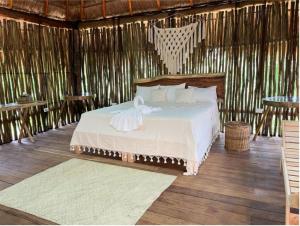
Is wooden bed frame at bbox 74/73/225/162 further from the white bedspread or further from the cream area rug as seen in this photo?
the cream area rug

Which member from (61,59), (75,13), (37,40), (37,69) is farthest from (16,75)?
(75,13)

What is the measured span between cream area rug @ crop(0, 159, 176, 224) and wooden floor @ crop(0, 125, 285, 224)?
0.11 m

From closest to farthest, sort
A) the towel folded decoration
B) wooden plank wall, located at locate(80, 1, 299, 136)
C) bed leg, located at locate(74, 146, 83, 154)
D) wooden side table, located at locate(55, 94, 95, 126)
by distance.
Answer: the towel folded decoration
bed leg, located at locate(74, 146, 83, 154)
wooden plank wall, located at locate(80, 1, 299, 136)
wooden side table, located at locate(55, 94, 95, 126)

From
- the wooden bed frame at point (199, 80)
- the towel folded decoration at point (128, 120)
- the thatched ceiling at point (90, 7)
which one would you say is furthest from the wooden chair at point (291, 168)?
the thatched ceiling at point (90, 7)

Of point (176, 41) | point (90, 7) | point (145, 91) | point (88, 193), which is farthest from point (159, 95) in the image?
point (90, 7)

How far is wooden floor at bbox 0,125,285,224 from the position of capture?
2184mm

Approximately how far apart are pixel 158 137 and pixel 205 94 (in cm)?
179

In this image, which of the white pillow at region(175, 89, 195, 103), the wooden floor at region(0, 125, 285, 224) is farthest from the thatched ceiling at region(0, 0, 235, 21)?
the wooden floor at region(0, 125, 285, 224)

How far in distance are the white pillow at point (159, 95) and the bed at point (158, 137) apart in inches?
37.2

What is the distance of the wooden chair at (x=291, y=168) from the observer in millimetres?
1597

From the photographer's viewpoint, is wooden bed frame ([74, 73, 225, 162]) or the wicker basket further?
wooden bed frame ([74, 73, 225, 162])

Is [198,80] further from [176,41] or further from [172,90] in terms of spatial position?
[176,41]

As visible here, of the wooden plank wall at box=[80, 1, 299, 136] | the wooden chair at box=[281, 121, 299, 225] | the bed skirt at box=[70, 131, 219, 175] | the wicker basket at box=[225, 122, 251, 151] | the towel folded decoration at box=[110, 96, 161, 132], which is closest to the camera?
the wooden chair at box=[281, 121, 299, 225]

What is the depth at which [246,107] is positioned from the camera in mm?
4805
